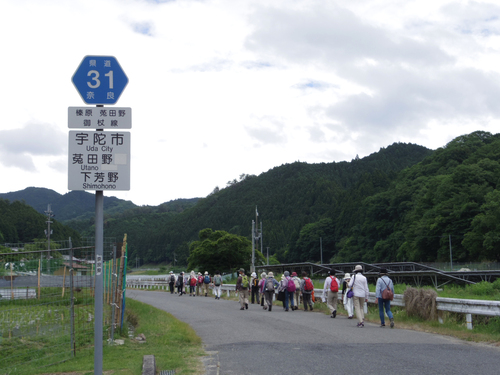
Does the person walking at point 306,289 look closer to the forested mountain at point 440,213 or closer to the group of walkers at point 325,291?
the group of walkers at point 325,291

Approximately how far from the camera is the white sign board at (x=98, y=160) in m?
5.63

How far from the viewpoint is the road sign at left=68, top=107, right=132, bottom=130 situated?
5801mm

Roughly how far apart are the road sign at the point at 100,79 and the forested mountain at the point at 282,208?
4238 inches

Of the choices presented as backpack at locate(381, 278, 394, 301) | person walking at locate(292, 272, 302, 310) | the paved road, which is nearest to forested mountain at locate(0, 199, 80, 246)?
person walking at locate(292, 272, 302, 310)

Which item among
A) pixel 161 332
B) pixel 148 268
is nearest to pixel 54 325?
pixel 161 332

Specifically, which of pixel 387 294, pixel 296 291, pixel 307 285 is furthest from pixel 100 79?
pixel 296 291

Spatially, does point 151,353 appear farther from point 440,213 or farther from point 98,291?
point 440,213

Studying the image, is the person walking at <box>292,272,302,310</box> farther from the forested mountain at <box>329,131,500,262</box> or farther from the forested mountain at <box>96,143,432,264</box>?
the forested mountain at <box>96,143,432,264</box>

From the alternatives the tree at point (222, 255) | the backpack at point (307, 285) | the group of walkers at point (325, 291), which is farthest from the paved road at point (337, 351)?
the tree at point (222, 255)

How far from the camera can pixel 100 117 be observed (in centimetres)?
585

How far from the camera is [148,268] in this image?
161m

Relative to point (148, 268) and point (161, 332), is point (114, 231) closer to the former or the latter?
point (148, 268)

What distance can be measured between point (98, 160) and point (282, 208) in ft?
494

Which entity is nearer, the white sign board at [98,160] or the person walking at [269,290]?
the white sign board at [98,160]
